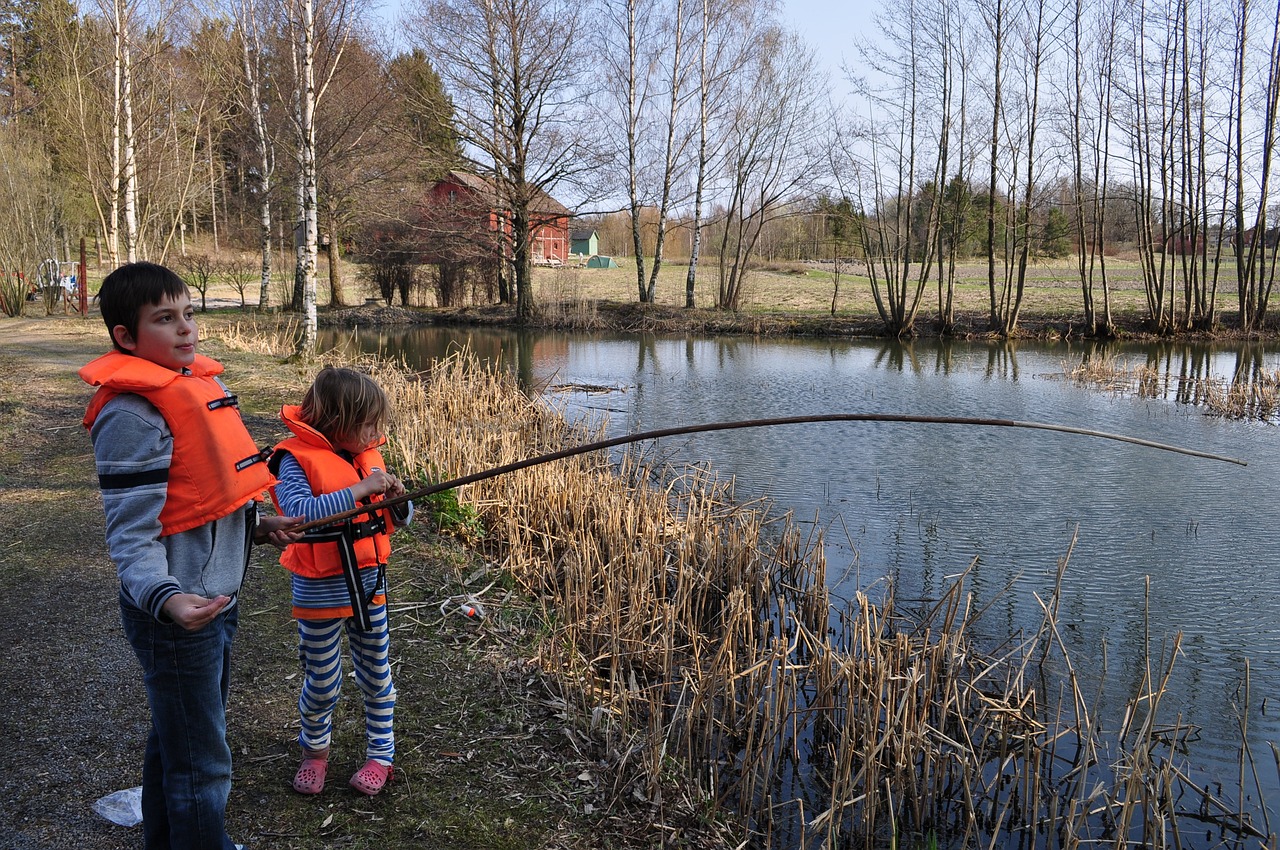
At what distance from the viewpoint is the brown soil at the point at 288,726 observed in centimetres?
285

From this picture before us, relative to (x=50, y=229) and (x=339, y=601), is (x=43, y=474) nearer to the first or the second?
(x=339, y=601)

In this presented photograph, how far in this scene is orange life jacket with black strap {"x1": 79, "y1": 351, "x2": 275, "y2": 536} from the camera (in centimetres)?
209

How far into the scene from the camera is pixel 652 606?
17.3ft

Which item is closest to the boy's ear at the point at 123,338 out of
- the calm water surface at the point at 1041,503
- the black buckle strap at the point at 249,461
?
the black buckle strap at the point at 249,461

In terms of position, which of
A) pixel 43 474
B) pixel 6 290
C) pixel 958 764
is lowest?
pixel 958 764

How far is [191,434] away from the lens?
7.12 ft

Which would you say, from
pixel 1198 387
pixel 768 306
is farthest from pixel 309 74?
pixel 768 306

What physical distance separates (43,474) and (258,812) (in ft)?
16.3

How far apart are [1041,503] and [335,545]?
24.0ft

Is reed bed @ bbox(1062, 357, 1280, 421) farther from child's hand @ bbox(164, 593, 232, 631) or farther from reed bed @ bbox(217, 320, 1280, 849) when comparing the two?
child's hand @ bbox(164, 593, 232, 631)

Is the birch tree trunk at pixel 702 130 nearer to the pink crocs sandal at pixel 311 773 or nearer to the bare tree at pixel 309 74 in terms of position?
the bare tree at pixel 309 74

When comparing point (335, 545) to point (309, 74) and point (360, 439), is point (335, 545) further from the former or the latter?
point (309, 74)

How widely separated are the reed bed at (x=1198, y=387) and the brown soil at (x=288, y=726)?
485 inches

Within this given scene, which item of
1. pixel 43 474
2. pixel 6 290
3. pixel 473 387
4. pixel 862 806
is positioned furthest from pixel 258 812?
pixel 6 290
